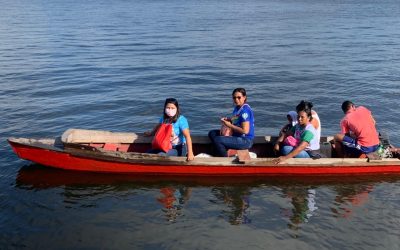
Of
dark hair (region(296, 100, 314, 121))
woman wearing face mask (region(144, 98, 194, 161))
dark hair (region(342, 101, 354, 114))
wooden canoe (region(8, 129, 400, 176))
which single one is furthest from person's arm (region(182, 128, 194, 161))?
dark hair (region(342, 101, 354, 114))

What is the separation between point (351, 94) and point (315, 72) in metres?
4.45

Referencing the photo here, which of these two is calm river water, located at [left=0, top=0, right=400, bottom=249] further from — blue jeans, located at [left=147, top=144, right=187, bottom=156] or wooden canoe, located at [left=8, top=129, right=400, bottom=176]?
blue jeans, located at [left=147, top=144, right=187, bottom=156]

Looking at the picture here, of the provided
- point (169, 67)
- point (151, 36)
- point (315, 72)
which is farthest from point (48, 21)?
point (315, 72)

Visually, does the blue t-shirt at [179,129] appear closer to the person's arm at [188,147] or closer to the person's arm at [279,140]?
the person's arm at [188,147]

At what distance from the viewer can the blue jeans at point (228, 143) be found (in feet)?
31.3

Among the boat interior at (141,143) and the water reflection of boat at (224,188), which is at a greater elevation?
the boat interior at (141,143)

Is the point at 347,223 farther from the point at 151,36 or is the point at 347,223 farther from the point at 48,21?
the point at 48,21

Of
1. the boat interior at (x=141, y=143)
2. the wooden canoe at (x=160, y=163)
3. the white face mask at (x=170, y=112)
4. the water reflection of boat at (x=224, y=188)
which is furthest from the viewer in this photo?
the boat interior at (x=141, y=143)

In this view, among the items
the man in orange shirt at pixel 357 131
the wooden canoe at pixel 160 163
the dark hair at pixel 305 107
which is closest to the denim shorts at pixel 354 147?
the man in orange shirt at pixel 357 131

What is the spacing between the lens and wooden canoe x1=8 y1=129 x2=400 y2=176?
9.31 metres

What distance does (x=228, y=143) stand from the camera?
962 cm

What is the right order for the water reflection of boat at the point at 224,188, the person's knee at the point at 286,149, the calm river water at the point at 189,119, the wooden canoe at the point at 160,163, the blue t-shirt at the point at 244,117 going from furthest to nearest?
the person's knee at the point at 286,149 < the wooden canoe at the point at 160,163 < the blue t-shirt at the point at 244,117 < the water reflection of boat at the point at 224,188 < the calm river water at the point at 189,119

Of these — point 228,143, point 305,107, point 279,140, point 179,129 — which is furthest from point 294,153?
point 179,129

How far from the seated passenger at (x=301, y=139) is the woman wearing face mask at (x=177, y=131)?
6.29 ft
